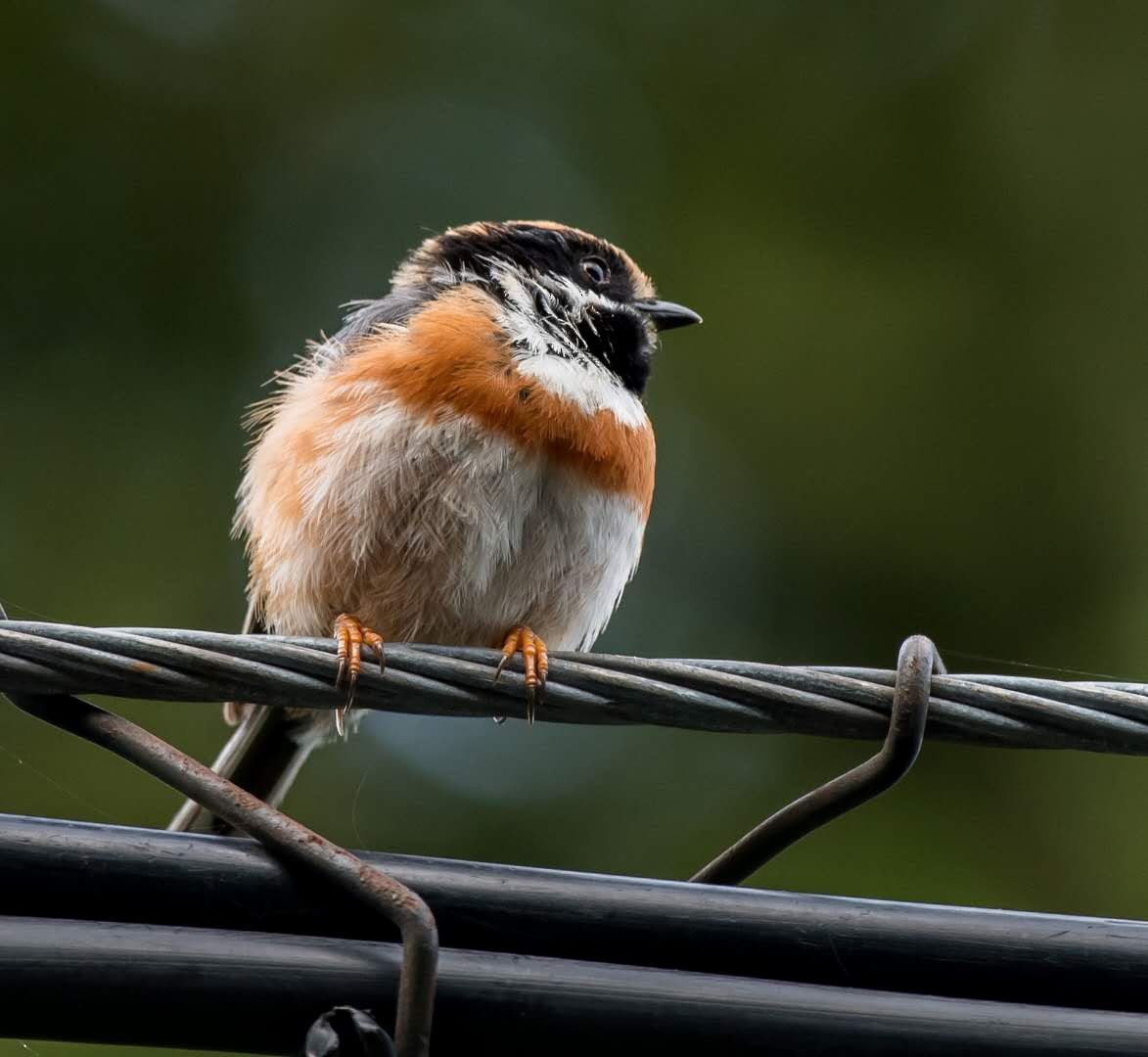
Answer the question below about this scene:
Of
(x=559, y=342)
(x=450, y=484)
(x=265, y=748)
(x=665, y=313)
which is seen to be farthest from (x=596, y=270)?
(x=265, y=748)

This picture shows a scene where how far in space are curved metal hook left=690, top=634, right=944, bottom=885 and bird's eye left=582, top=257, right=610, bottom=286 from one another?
9.14ft

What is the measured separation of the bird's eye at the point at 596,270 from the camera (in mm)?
5012

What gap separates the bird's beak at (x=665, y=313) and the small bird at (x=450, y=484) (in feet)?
1.13

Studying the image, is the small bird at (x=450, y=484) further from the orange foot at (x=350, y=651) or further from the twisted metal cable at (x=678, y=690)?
the twisted metal cable at (x=678, y=690)

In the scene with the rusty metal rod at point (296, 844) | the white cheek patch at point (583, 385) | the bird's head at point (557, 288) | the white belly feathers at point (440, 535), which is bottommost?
the rusty metal rod at point (296, 844)

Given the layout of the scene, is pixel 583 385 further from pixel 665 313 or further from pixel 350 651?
pixel 350 651

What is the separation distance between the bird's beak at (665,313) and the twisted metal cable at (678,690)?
272 centimetres

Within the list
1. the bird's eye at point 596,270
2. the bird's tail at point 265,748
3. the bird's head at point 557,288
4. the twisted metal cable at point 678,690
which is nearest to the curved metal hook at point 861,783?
the twisted metal cable at point 678,690

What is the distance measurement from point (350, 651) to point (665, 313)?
225 cm

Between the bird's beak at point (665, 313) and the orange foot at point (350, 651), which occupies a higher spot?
the bird's beak at point (665, 313)

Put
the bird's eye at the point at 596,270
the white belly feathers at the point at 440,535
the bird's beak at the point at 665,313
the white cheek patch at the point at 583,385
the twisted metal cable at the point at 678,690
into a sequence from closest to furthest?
the twisted metal cable at the point at 678,690 < the white belly feathers at the point at 440,535 < the white cheek patch at the point at 583,385 < the bird's eye at the point at 596,270 < the bird's beak at the point at 665,313

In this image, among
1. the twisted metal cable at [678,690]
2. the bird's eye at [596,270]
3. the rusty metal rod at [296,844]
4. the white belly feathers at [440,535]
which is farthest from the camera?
the bird's eye at [596,270]

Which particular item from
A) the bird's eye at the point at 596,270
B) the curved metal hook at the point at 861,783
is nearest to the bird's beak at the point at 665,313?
the bird's eye at the point at 596,270

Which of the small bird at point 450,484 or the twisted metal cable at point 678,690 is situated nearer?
the twisted metal cable at point 678,690
